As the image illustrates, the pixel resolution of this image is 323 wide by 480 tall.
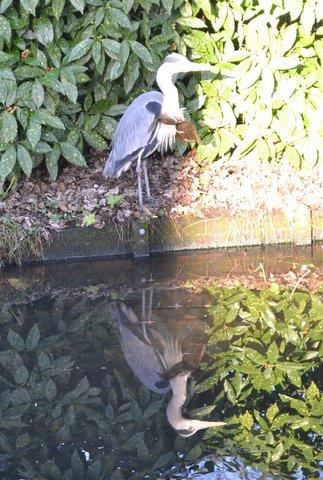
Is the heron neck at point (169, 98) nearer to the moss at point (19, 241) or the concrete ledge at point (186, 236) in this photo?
the concrete ledge at point (186, 236)

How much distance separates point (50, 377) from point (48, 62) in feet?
9.31

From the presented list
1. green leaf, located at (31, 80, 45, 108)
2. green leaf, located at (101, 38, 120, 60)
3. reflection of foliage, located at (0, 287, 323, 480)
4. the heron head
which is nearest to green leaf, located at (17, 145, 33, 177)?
green leaf, located at (31, 80, 45, 108)

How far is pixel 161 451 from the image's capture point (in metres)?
3.63

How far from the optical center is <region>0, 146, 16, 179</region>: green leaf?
6.25 metres

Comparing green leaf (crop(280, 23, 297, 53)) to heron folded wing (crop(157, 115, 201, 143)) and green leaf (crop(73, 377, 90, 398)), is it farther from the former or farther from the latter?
green leaf (crop(73, 377, 90, 398))

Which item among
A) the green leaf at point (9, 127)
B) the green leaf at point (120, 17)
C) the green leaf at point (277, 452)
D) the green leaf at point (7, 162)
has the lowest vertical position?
the green leaf at point (277, 452)

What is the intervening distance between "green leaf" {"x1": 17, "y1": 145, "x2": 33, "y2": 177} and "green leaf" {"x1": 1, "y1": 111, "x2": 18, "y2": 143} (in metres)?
0.12

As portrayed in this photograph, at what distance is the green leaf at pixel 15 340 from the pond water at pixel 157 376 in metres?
0.01

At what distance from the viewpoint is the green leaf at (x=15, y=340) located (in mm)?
4832

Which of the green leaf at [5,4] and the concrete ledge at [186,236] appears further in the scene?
the concrete ledge at [186,236]

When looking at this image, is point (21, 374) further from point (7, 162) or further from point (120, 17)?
point (120, 17)

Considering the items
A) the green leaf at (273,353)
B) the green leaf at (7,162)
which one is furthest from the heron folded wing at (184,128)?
the green leaf at (273,353)

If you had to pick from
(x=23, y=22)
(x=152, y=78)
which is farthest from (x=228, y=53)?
(x=23, y=22)

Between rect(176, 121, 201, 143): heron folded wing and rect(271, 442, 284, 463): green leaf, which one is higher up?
rect(176, 121, 201, 143): heron folded wing
